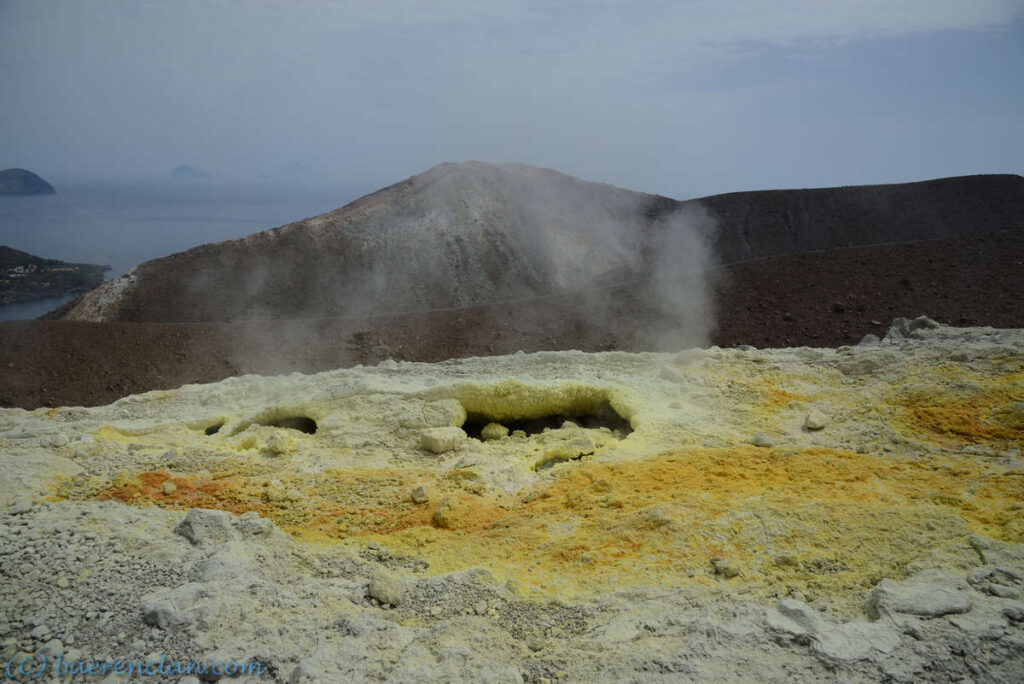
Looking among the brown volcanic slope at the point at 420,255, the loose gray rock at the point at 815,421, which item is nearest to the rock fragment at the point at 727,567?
the loose gray rock at the point at 815,421

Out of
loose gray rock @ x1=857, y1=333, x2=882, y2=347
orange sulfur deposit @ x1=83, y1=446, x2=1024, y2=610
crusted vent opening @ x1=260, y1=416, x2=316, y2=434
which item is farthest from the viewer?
loose gray rock @ x1=857, y1=333, x2=882, y2=347

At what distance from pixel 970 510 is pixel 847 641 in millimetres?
2258

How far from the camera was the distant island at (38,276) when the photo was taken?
23758 mm

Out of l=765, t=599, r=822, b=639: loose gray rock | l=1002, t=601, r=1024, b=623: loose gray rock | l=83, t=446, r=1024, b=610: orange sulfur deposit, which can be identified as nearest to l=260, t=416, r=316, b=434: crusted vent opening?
l=83, t=446, r=1024, b=610: orange sulfur deposit

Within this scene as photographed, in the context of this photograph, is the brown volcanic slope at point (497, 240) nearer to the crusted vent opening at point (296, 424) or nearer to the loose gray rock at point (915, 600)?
the crusted vent opening at point (296, 424)

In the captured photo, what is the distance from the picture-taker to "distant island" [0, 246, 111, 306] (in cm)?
2376

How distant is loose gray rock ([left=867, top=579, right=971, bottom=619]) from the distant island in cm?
2624

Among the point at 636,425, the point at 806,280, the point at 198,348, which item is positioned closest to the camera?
the point at 636,425

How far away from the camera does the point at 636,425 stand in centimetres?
809

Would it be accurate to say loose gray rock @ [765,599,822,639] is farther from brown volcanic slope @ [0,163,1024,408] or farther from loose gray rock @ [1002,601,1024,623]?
brown volcanic slope @ [0,163,1024,408]

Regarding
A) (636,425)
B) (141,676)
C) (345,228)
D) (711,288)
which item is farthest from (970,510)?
(345,228)

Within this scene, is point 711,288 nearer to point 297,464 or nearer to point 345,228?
point 297,464

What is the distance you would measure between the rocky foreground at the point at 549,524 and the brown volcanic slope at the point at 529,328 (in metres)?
5.61

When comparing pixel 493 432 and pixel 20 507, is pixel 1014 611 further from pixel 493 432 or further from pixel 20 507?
pixel 20 507
